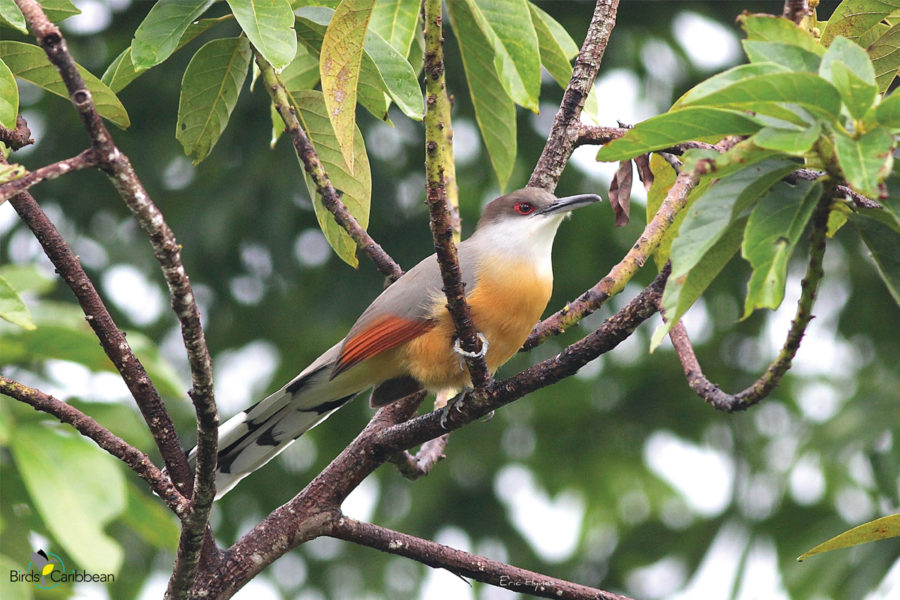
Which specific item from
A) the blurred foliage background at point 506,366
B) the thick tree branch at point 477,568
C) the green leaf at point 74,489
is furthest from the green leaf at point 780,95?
the blurred foliage background at point 506,366

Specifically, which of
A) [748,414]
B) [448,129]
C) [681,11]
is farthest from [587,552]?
[448,129]

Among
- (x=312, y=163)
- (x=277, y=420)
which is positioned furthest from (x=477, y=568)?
(x=312, y=163)

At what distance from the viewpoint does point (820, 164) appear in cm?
190

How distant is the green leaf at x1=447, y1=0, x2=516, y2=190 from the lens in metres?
3.39

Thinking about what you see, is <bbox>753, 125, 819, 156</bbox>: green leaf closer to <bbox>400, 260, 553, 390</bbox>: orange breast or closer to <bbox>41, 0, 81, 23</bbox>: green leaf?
<bbox>41, 0, 81, 23</bbox>: green leaf

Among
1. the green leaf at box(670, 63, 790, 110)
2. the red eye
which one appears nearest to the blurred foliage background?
the red eye

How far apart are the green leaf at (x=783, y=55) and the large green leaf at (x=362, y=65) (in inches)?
44.5

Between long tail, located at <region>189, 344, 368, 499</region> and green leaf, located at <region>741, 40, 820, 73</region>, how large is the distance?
233cm

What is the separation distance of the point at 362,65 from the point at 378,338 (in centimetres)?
145

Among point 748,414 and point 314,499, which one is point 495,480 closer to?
point 748,414

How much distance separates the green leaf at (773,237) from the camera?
179cm

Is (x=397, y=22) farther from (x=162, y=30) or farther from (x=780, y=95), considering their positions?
(x=780, y=95)

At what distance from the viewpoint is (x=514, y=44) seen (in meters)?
2.77

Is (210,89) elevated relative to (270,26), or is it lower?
elevated
